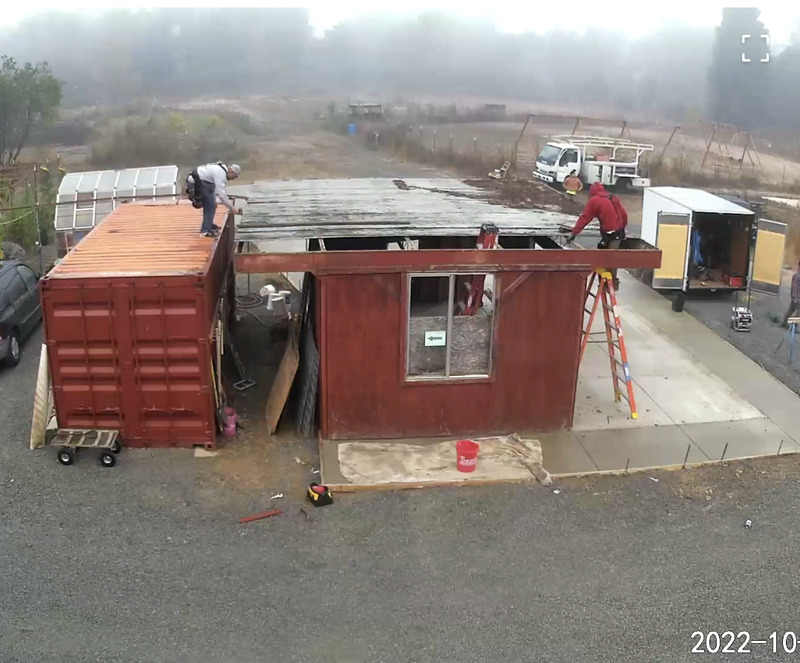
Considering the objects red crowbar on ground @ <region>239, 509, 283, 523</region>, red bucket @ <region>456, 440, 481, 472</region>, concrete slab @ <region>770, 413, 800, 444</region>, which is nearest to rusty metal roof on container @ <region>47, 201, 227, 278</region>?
red crowbar on ground @ <region>239, 509, 283, 523</region>

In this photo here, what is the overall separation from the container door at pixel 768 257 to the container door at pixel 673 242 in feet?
5.13

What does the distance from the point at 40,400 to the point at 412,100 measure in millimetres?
61278

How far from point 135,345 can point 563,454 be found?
235 inches

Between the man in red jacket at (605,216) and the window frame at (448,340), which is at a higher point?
the man in red jacket at (605,216)

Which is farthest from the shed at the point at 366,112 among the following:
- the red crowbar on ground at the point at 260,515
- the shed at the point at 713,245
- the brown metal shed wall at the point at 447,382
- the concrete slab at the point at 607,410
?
the red crowbar on ground at the point at 260,515

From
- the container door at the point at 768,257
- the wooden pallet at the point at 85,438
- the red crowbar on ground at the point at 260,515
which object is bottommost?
the red crowbar on ground at the point at 260,515

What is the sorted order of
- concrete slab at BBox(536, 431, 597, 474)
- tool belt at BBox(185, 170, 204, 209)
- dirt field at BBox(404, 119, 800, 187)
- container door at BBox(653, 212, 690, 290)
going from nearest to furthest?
concrete slab at BBox(536, 431, 597, 474)
tool belt at BBox(185, 170, 204, 209)
container door at BBox(653, 212, 690, 290)
dirt field at BBox(404, 119, 800, 187)

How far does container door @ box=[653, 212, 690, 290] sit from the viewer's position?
18.1m

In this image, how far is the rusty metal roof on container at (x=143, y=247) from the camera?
1061 centimetres

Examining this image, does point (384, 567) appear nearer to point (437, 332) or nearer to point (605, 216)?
point (437, 332)

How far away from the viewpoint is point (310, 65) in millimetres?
80750

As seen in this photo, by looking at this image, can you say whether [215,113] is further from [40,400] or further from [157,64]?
[40,400]

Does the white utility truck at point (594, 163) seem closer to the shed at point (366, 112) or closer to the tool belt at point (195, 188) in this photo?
the tool belt at point (195, 188)

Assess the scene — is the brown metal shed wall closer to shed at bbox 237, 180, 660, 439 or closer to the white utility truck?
shed at bbox 237, 180, 660, 439
